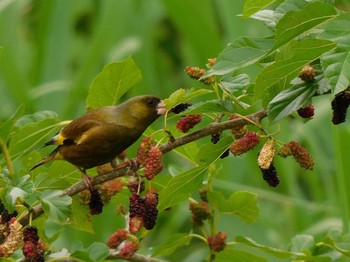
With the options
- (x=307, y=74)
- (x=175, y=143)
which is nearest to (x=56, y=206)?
(x=175, y=143)

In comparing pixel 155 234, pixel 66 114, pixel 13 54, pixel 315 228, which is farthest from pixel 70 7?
pixel 315 228

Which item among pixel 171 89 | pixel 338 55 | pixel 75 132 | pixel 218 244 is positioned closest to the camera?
pixel 338 55

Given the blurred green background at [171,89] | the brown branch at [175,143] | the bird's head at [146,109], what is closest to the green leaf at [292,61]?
the brown branch at [175,143]

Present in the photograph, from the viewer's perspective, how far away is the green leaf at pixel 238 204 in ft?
6.26

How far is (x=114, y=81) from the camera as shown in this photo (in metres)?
1.82

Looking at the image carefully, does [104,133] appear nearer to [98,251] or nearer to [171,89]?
[98,251]

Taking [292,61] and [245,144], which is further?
[245,144]

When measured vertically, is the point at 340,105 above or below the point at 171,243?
above

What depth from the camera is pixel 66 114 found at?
11.4 ft

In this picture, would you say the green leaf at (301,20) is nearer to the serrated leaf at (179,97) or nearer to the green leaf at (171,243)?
the serrated leaf at (179,97)

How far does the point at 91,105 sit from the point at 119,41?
86.4 inches

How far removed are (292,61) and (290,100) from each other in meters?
0.12

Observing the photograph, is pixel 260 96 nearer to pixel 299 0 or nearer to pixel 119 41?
pixel 299 0

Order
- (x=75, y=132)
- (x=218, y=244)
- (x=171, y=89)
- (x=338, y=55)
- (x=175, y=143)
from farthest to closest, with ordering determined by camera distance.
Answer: (x=171, y=89), (x=75, y=132), (x=218, y=244), (x=175, y=143), (x=338, y=55)
